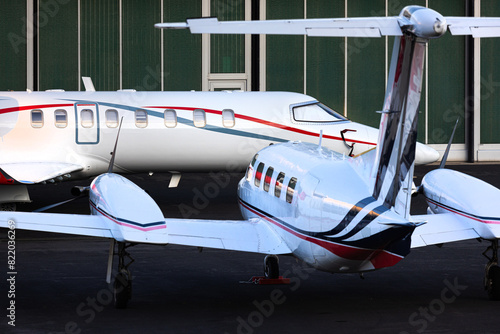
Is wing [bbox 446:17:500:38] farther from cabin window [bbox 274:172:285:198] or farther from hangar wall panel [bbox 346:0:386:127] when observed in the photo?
hangar wall panel [bbox 346:0:386:127]

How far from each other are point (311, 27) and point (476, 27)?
5.91 feet

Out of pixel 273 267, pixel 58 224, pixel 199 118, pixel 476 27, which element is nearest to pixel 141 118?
pixel 199 118

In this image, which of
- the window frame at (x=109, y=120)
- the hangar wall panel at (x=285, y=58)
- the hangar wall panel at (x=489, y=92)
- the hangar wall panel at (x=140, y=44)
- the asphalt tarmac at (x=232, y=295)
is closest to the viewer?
the asphalt tarmac at (x=232, y=295)

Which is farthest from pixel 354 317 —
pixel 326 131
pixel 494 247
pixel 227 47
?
pixel 227 47

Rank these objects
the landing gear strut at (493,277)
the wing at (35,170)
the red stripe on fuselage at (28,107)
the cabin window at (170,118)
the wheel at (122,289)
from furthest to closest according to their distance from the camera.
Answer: the cabin window at (170,118) → the red stripe on fuselage at (28,107) → the wing at (35,170) → the landing gear strut at (493,277) → the wheel at (122,289)

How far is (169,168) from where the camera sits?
24500 millimetres

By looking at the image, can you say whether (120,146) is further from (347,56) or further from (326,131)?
(347,56)

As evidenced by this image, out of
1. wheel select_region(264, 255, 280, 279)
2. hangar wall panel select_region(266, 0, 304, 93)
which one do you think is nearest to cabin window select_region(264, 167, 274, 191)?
wheel select_region(264, 255, 280, 279)

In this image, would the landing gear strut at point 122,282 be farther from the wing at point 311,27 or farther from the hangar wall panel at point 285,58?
the hangar wall panel at point 285,58

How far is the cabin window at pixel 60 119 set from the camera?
2366 centimetres

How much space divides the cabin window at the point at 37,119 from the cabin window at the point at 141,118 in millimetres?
2566

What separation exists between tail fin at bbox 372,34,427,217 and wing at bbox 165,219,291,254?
2075mm

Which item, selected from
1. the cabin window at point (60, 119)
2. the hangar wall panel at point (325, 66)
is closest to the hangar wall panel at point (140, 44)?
the hangar wall panel at point (325, 66)

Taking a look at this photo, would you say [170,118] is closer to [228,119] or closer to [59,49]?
[228,119]
